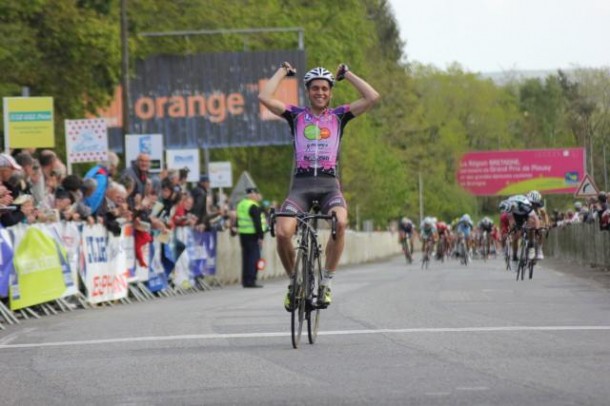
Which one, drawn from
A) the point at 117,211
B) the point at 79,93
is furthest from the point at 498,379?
the point at 79,93

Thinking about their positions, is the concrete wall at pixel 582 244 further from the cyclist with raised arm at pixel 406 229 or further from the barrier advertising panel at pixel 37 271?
the barrier advertising panel at pixel 37 271

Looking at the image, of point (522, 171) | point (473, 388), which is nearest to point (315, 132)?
point (473, 388)

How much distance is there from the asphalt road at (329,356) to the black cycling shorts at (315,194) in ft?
3.63

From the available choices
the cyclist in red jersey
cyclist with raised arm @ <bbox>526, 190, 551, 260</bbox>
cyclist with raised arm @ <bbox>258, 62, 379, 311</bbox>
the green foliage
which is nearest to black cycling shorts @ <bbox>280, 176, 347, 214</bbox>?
cyclist with raised arm @ <bbox>258, 62, 379, 311</bbox>

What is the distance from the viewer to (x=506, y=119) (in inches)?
6038

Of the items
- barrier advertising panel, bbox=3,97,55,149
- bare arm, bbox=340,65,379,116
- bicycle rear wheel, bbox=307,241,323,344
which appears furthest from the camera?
barrier advertising panel, bbox=3,97,55,149

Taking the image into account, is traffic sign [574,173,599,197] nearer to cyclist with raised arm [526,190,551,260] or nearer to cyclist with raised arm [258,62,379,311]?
cyclist with raised arm [526,190,551,260]

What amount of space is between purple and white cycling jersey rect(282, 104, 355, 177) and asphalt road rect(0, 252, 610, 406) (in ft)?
4.69

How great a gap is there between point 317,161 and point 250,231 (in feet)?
56.5

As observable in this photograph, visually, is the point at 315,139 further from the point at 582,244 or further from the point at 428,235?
the point at 428,235

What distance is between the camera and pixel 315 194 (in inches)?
548

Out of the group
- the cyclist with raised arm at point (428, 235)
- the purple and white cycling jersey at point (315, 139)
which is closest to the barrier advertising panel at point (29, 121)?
the purple and white cycling jersey at point (315, 139)

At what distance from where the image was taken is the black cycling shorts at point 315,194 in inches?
544

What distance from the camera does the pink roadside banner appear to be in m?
89.9
